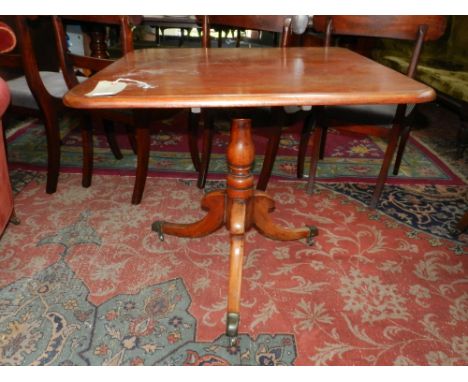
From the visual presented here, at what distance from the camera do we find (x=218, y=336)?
1.22m

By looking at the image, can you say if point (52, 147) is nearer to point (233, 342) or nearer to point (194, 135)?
point (194, 135)

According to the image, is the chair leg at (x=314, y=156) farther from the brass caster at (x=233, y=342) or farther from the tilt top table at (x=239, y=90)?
the brass caster at (x=233, y=342)

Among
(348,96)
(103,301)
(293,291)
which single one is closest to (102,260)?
(103,301)

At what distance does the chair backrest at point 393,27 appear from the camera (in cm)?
165

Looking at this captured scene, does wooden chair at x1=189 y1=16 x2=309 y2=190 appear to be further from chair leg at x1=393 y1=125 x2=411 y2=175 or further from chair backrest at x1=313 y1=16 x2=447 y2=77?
chair leg at x1=393 y1=125 x2=411 y2=175

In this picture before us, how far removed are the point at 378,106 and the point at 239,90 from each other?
3.78ft

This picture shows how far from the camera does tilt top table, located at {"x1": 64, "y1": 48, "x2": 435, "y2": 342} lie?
0.90m

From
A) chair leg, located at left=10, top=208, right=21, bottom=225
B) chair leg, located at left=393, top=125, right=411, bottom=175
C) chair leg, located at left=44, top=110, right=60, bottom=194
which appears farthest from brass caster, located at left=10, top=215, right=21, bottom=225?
chair leg, located at left=393, top=125, right=411, bottom=175

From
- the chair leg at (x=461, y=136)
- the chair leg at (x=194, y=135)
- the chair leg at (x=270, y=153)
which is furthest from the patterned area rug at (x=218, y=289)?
the chair leg at (x=461, y=136)

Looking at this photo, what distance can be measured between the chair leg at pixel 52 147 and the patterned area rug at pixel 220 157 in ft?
1.02

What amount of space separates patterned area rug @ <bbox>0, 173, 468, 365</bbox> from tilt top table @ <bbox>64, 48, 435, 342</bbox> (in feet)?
0.39

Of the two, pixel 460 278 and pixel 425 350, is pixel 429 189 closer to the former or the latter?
pixel 460 278

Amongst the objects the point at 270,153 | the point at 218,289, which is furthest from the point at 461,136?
the point at 218,289

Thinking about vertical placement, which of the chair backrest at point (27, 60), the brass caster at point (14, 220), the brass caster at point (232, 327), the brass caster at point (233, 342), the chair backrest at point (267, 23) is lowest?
the brass caster at point (14, 220)
